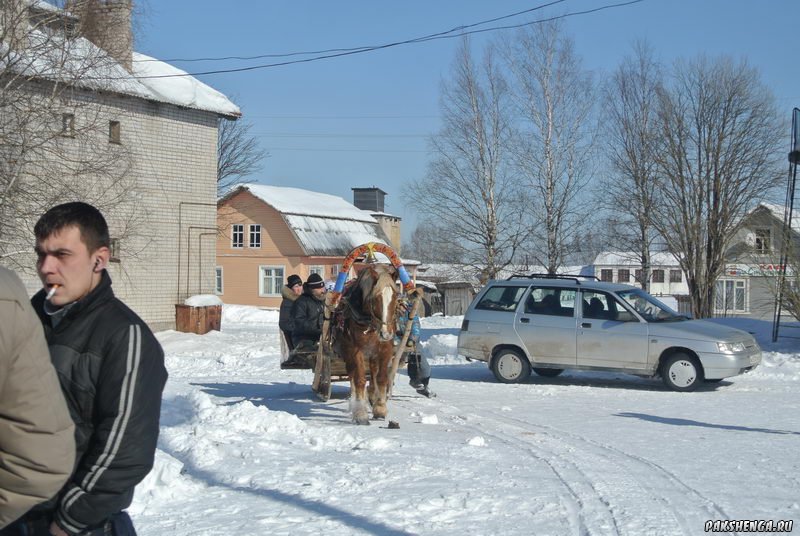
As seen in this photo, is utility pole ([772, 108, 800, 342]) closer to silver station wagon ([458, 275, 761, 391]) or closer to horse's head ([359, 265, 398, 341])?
silver station wagon ([458, 275, 761, 391])

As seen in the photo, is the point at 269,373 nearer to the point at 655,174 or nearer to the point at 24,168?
the point at 24,168

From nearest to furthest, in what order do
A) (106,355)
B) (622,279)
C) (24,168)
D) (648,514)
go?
1. (106,355)
2. (648,514)
3. (24,168)
4. (622,279)

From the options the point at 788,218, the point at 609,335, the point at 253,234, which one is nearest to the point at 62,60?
the point at 609,335

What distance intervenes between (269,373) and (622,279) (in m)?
48.1

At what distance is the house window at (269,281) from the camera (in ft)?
163

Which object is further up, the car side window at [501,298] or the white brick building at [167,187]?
the white brick building at [167,187]

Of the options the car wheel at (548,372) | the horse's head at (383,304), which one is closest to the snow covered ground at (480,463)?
the horse's head at (383,304)

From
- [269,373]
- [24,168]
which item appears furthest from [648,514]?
[24,168]

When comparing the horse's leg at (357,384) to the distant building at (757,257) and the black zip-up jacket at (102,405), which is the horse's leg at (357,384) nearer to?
the black zip-up jacket at (102,405)

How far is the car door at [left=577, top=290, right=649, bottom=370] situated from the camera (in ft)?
50.0

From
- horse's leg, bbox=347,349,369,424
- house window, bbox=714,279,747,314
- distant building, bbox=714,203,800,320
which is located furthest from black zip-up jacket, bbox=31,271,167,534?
house window, bbox=714,279,747,314

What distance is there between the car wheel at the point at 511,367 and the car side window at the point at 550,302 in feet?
2.88

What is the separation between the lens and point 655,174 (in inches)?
1320

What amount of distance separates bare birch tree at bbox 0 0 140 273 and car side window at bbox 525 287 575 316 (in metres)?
9.41
